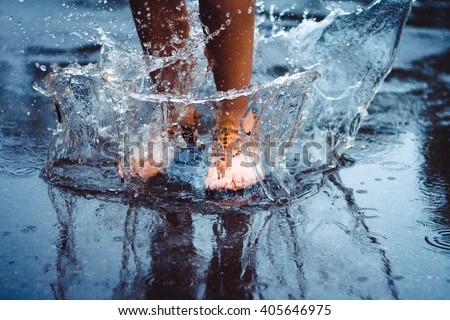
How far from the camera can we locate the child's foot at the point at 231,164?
1950mm

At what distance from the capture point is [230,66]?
6.29 feet

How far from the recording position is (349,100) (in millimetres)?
2455

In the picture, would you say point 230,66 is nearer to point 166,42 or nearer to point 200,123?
point 166,42

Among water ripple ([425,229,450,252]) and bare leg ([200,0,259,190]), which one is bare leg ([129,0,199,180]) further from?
water ripple ([425,229,450,252])

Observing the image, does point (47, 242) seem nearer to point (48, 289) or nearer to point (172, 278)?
point (48, 289)

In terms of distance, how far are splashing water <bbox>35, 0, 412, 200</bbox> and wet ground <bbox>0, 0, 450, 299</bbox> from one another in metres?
0.09

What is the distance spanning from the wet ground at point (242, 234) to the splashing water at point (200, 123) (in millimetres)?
93

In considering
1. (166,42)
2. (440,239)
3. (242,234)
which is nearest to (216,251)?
(242,234)

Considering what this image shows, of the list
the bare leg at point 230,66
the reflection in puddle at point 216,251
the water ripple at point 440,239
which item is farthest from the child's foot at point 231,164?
the water ripple at point 440,239

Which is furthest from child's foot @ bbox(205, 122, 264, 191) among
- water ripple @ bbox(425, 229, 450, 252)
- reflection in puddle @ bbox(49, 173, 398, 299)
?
water ripple @ bbox(425, 229, 450, 252)

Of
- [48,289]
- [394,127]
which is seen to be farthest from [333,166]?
[48,289]

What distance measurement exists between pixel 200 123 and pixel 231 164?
1.72 ft
